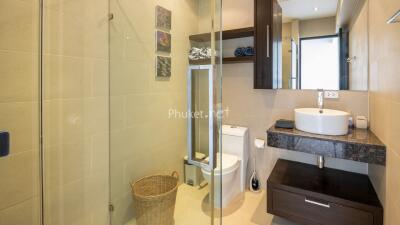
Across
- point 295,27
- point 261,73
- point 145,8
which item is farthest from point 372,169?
point 145,8

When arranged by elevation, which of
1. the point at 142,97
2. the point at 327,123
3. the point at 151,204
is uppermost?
the point at 142,97

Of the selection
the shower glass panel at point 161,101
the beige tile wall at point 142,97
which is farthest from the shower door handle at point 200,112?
→ the beige tile wall at point 142,97

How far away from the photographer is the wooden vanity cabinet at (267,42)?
2168 mm

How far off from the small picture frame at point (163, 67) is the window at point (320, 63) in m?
1.34

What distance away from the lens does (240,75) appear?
2545 mm

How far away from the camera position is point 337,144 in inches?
62.4

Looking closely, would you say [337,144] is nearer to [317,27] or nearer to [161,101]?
[317,27]

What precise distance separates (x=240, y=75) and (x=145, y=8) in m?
1.26

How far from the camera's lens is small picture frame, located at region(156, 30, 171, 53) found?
188 centimetres

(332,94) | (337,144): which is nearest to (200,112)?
(337,144)

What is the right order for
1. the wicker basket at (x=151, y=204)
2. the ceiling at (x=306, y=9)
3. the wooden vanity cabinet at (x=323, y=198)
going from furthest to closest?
the ceiling at (x=306, y=9) < the wicker basket at (x=151, y=204) < the wooden vanity cabinet at (x=323, y=198)

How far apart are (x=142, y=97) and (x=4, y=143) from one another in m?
0.98

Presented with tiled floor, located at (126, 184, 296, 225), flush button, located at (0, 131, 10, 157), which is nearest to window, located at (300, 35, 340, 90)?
tiled floor, located at (126, 184, 296, 225)

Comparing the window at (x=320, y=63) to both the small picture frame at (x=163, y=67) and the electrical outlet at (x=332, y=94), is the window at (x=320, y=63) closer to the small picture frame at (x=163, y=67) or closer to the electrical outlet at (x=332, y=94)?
the electrical outlet at (x=332, y=94)
